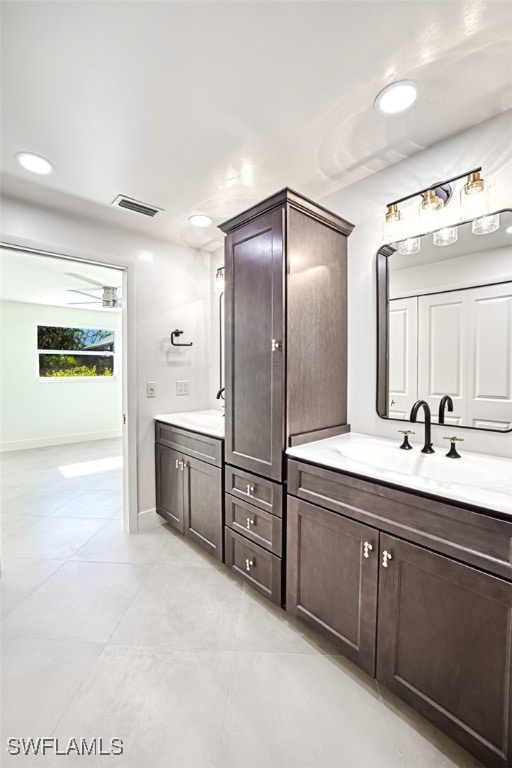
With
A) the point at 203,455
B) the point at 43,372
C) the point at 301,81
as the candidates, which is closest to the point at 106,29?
the point at 301,81

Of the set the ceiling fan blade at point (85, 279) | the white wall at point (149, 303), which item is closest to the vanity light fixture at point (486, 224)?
the white wall at point (149, 303)

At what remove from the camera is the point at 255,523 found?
187 centimetres

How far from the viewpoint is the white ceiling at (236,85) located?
1.10 meters

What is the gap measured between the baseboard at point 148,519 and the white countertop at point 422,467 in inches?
68.7

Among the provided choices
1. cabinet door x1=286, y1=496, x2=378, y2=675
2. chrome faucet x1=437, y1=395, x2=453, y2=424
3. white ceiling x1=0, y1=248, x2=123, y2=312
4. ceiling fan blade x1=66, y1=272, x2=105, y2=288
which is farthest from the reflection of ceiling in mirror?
ceiling fan blade x1=66, y1=272, x2=105, y2=288

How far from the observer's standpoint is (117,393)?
6594 mm

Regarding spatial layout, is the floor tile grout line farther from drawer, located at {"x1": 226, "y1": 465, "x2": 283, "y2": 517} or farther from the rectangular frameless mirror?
the rectangular frameless mirror

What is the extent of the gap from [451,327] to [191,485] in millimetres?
1931

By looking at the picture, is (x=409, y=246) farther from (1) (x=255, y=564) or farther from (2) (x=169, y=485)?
(2) (x=169, y=485)

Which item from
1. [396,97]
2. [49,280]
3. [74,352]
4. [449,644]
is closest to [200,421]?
[449,644]

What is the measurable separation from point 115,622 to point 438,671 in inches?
60.8

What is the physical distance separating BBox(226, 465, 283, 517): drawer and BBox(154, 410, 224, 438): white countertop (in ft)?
0.93

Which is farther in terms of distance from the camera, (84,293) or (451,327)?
(84,293)

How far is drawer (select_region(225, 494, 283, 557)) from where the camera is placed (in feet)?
5.72
